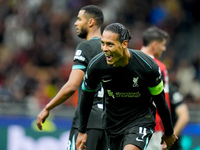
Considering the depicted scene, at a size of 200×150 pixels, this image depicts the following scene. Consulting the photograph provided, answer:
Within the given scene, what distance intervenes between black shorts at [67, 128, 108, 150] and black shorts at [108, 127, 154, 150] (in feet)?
1.21

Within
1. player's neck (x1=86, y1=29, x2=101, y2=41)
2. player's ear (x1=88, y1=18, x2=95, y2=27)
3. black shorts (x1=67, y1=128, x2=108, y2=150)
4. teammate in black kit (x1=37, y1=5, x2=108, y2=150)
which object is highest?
player's ear (x1=88, y1=18, x2=95, y2=27)

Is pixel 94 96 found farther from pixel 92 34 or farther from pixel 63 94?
pixel 92 34

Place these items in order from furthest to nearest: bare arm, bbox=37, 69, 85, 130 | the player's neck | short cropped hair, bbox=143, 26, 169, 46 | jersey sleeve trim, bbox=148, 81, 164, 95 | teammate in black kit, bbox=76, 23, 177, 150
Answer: short cropped hair, bbox=143, 26, 169, 46 → the player's neck → bare arm, bbox=37, 69, 85, 130 → jersey sleeve trim, bbox=148, 81, 164, 95 → teammate in black kit, bbox=76, 23, 177, 150

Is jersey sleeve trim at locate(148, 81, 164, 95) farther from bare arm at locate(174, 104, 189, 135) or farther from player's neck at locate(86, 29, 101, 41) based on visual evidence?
bare arm at locate(174, 104, 189, 135)

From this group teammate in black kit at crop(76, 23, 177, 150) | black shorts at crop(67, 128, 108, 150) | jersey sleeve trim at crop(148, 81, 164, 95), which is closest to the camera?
teammate in black kit at crop(76, 23, 177, 150)

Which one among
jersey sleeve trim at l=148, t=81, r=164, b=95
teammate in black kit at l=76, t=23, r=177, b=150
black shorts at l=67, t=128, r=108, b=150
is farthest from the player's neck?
jersey sleeve trim at l=148, t=81, r=164, b=95

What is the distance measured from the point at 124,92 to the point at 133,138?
49cm

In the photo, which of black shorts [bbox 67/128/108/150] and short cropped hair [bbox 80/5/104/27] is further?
short cropped hair [bbox 80/5/104/27]

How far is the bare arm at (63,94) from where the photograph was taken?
5429 mm

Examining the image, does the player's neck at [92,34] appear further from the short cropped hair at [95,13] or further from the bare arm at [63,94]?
the bare arm at [63,94]

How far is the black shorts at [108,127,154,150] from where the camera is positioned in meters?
5.04

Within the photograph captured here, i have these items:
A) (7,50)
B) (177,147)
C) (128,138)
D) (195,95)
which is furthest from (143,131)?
(7,50)

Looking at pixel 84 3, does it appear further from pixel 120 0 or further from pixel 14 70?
pixel 14 70

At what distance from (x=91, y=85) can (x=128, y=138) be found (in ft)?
2.24
